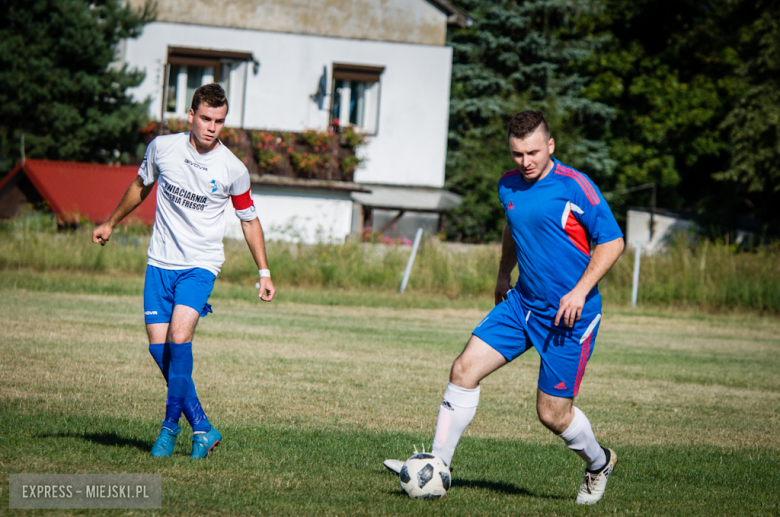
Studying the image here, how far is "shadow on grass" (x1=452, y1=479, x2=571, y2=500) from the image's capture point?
16.9ft

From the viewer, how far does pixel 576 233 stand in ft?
16.0

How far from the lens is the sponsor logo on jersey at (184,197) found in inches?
213

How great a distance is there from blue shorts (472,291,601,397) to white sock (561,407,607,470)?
0.19 meters

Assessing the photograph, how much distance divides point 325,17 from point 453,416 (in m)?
25.1

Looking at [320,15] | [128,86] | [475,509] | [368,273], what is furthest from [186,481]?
[320,15]

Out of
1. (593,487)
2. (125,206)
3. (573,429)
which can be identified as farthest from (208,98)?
(593,487)

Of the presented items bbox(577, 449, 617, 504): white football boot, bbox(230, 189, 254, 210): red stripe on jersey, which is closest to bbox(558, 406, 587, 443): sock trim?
bbox(577, 449, 617, 504): white football boot

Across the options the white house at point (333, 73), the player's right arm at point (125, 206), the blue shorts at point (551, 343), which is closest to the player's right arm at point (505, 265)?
the blue shorts at point (551, 343)

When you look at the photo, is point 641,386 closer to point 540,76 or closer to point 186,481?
point 186,481

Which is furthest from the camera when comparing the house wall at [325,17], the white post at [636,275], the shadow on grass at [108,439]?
the house wall at [325,17]

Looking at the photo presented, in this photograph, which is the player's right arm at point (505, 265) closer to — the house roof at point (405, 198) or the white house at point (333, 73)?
the white house at point (333, 73)

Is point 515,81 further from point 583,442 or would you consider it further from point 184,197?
point 583,442

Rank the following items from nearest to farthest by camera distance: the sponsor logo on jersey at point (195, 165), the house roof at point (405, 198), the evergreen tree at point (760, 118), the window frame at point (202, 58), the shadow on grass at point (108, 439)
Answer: the sponsor logo on jersey at point (195, 165), the shadow on grass at point (108, 439), the window frame at point (202, 58), the evergreen tree at point (760, 118), the house roof at point (405, 198)

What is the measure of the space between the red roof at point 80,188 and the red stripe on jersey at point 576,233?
56.5 ft
